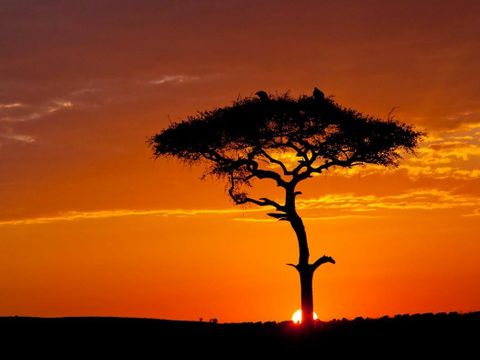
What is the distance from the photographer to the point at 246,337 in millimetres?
38750

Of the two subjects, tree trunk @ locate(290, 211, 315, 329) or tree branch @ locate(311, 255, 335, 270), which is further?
tree branch @ locate(311, 255, 335, 270)

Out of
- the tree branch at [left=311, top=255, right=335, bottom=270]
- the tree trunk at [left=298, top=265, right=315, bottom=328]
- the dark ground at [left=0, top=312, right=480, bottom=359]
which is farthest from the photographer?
the tree branch at [left=311, top=255, right=335, bottom=270]

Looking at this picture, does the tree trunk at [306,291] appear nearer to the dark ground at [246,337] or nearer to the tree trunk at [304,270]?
the tree trunk at [304,270]

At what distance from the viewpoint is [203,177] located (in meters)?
46.0

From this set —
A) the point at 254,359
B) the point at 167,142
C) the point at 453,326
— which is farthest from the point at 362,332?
the point at 167,142

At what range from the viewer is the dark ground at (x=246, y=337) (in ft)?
112

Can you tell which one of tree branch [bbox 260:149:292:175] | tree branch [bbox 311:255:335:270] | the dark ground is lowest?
the dark ground

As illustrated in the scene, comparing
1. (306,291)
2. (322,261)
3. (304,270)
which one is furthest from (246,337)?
(322,261)

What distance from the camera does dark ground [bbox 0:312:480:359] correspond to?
34094mm

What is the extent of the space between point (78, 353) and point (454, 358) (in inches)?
614

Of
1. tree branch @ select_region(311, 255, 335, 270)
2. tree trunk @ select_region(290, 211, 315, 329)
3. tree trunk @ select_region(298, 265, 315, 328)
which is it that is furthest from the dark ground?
tree branch @ select_region(311, 255, 335, 270)

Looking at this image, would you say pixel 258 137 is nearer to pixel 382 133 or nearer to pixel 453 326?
pixel 382 133

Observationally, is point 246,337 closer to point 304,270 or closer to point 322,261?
point 304,270

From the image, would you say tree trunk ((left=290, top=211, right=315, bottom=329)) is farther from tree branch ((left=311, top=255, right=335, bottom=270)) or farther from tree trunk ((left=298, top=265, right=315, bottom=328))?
tree branch ((left=311, top=255, right=335, bottom=270))
